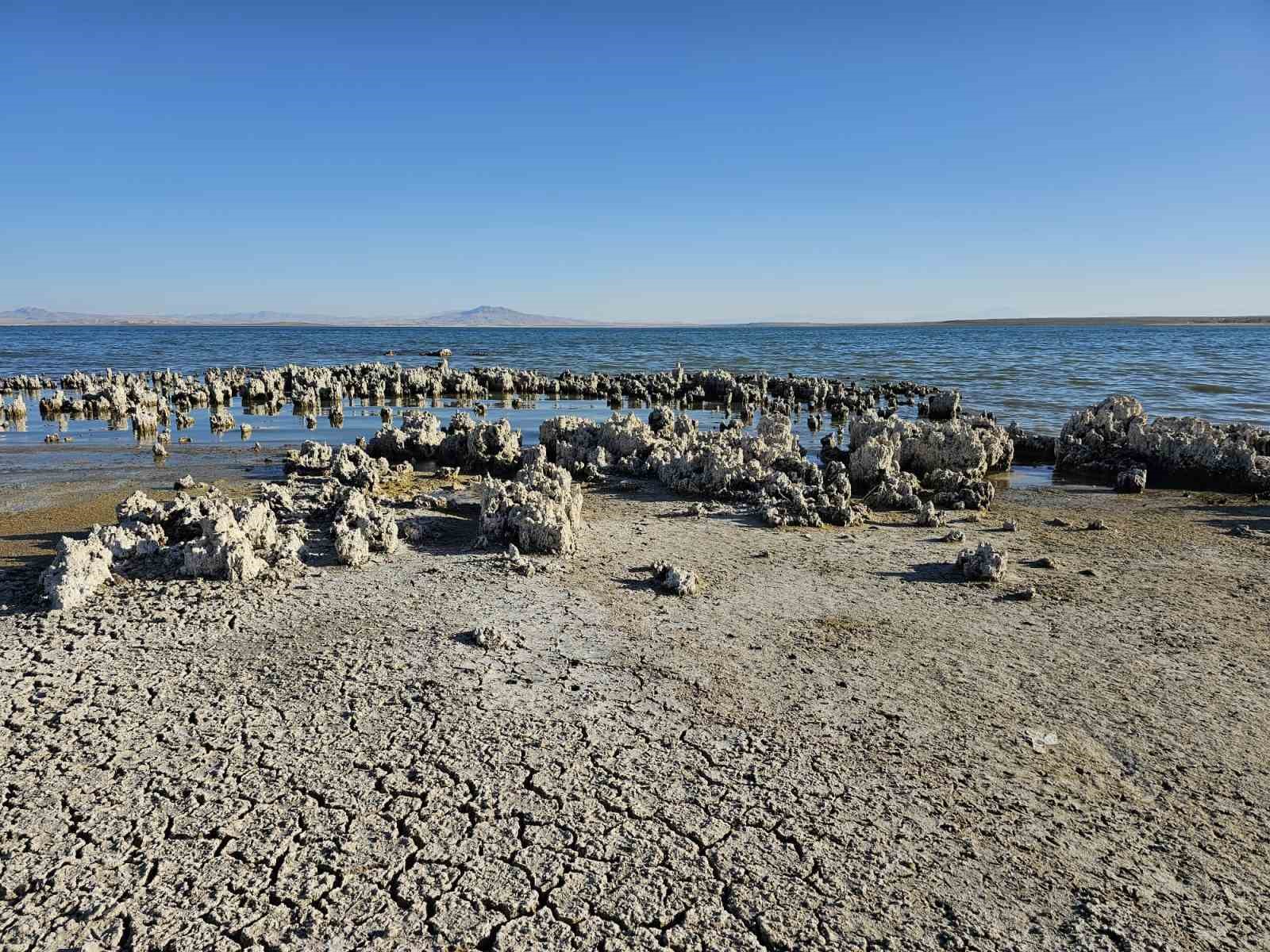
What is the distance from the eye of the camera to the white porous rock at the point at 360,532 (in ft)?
22.6

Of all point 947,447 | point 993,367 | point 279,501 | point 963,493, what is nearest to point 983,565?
point 963,493

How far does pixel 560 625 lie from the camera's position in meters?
5.69

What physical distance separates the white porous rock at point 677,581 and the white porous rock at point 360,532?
8.69 ft

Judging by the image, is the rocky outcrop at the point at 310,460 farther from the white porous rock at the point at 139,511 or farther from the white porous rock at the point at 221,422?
the white porous rock at the point at 221,422

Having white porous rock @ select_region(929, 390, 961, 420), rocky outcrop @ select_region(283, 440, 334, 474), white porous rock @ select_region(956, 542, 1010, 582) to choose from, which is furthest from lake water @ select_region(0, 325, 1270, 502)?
white porous rock @ select_region(956, 542, 1010, 582)

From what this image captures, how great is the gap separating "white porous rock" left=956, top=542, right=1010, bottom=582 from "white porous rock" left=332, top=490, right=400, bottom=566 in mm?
5419

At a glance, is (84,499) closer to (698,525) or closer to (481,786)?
(698,525)

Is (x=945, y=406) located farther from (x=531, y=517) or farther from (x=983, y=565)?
(x=531, y=517)

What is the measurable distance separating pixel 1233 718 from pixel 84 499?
11499mm

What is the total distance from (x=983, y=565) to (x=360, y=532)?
19.0ft

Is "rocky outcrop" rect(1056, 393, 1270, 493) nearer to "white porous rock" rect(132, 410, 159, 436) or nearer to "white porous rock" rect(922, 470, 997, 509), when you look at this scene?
"white porous rock" rect(922, 470, 997, 509)

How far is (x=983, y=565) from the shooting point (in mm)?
6770

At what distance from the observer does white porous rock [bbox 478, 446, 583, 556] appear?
24.2ft

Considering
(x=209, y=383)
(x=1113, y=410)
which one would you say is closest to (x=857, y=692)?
(x=1113, y=410)
